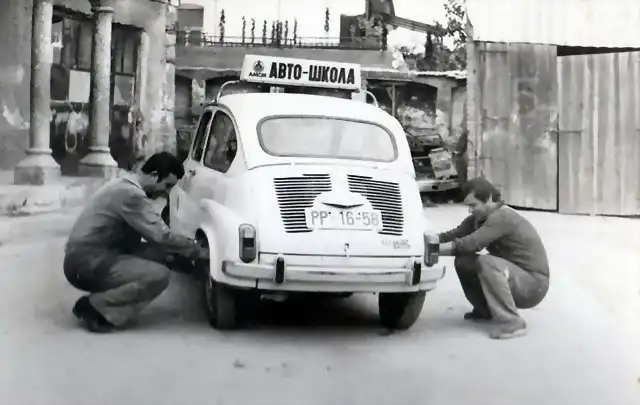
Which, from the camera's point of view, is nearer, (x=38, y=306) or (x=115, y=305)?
(x=38, y=306)

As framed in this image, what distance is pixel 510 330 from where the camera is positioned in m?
3.10

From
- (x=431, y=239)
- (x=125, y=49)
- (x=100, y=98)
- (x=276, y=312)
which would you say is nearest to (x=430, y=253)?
(x=431, y=239)

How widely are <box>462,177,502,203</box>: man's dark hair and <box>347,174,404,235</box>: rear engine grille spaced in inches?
14.6

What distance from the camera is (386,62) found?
338 centimetres

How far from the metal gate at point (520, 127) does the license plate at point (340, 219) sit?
67.0 inches

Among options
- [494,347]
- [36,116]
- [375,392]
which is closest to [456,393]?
[375,392]

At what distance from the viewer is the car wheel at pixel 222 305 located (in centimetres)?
297

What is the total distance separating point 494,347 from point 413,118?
2.04m

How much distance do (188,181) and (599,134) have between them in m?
2.48

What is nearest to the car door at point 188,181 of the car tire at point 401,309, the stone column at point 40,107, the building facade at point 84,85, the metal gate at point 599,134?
the building facade at point 84,85

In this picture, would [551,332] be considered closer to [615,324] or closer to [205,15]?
[615,324]

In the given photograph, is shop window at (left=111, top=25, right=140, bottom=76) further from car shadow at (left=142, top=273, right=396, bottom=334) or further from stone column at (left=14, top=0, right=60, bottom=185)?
car shadow at (left=142, top=273, right=396, bottom=334)

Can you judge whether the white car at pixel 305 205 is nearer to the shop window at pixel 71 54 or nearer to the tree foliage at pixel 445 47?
the tree foliage at pixel 445 47

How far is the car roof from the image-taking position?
3295 millimetres
